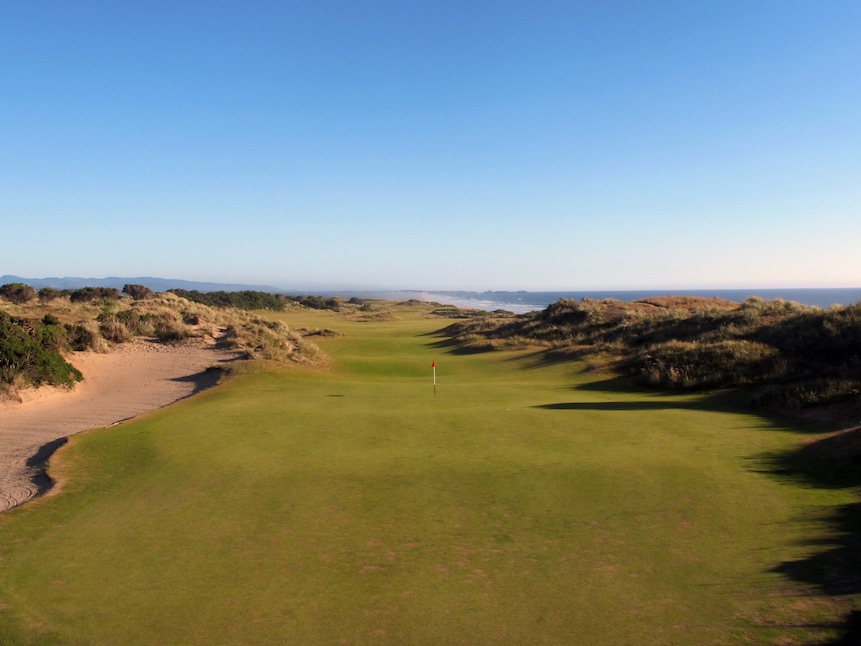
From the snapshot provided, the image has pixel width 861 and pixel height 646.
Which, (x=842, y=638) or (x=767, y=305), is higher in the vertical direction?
(x=767, y=305)

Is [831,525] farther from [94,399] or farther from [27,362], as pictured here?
[27,362]

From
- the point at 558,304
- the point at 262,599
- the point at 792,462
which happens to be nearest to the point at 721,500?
the point at 792,462

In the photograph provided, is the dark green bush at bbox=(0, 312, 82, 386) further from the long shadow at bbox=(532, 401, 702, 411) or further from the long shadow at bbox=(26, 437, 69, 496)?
the long shadow at bbox=(532, 401, 702, 411)

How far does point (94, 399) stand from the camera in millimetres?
16688

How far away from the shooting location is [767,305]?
2727 centimetres

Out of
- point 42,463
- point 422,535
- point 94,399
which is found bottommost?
point 94,399

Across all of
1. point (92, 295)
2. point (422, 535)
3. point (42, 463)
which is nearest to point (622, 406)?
point (422, 535)

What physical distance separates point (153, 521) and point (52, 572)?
1.29 meters

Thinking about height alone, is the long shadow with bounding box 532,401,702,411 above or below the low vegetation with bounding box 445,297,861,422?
Result: below

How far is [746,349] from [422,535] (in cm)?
1545

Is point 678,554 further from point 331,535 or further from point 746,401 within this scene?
point 746,401

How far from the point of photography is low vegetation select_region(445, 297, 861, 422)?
13.2 meters

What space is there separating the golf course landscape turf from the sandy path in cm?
69

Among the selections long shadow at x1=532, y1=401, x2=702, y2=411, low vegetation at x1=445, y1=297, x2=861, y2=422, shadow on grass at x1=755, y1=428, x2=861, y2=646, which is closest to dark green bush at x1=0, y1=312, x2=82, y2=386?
long shadow at x1=532, y1=401, x2=702, y2=411
